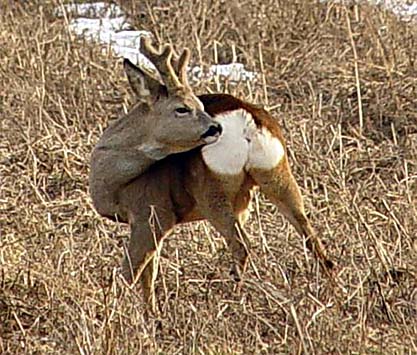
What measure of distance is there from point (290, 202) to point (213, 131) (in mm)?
493

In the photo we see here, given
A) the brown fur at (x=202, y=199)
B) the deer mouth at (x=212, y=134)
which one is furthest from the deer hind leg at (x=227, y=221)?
the deer mouth at (x=212, y=134)

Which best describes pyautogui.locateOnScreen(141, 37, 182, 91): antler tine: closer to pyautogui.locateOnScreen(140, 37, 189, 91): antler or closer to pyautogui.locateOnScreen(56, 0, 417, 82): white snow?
pyautogui.locateOnScreen(140, 37, 189, 91): antler

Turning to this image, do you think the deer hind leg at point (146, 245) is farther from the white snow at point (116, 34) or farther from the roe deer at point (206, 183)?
the white snow at point (116, 34)

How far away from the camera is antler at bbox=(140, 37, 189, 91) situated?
21.4ft

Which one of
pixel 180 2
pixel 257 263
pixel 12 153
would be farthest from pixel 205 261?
pixel 180 2

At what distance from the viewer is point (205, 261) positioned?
21.9ft

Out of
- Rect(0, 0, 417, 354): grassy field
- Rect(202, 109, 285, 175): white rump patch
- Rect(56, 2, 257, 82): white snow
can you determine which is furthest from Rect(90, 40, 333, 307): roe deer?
Rect(56, 2, 257, 82): white snow

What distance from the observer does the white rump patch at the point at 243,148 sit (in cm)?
622

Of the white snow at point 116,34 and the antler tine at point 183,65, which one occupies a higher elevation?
the antler tine at point 183,65

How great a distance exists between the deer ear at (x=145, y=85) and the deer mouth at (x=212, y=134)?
0.41 metres

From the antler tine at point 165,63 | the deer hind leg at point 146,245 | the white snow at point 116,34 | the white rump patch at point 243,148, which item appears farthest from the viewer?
the white snow at point 116,34

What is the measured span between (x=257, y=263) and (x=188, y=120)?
0.75 m

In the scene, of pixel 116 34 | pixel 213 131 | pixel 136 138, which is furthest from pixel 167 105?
pixel 116 34

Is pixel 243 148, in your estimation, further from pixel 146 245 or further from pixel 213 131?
pixel 146 245
